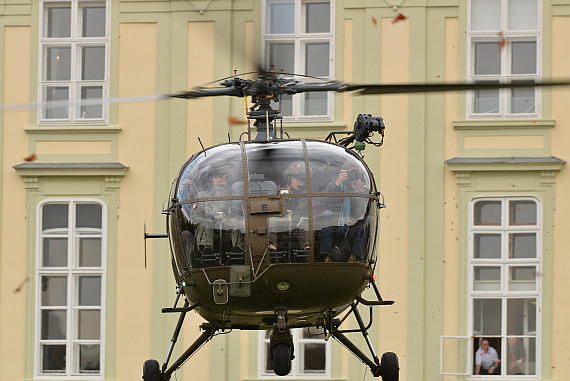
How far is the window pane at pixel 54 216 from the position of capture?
22328mm

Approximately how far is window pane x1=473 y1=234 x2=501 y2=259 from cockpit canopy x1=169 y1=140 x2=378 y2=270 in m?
8.04

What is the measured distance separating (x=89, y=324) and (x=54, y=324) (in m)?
0.52

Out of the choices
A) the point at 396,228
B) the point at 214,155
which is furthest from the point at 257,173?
the point at 396,228

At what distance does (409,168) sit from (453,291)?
186 centimetres

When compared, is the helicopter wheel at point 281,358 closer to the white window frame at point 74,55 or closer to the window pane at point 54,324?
the window pane at point 54,324

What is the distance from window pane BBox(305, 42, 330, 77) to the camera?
2195 centimetres

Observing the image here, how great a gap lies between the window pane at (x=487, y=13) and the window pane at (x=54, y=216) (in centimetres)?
653

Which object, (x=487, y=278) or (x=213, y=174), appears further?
(x=487, y=278)

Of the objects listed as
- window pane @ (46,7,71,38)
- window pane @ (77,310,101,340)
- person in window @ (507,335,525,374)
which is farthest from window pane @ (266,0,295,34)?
person in window @ (507,335,525,374)

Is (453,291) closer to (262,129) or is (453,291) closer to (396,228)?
(396,228)

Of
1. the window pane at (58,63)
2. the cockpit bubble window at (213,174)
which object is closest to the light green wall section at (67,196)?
the window pane at (58,63)

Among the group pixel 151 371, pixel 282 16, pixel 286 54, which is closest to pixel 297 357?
pixel 286 54

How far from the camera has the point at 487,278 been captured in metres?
21.7

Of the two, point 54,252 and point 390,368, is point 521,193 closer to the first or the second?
point 54,252
